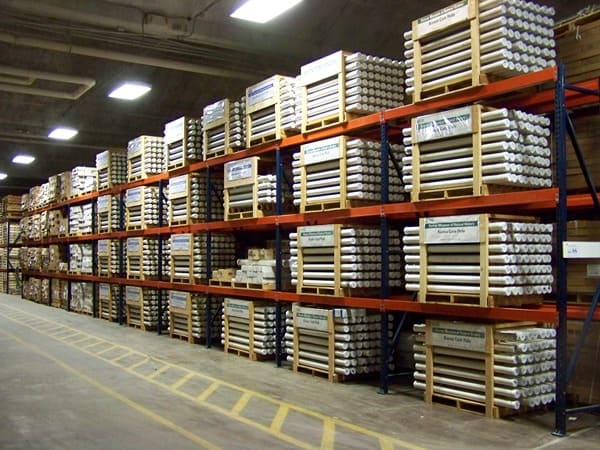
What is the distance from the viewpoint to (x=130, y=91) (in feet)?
57.9

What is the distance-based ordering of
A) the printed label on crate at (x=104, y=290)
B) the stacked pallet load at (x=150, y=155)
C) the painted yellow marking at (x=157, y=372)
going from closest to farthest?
1. the painted yellow marking at (x=157, y=372)
2. the stacked pallet load at (x=150, y=155)
3. the printed label on crate at (x=104, y=290)

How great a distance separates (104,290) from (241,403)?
12.1m

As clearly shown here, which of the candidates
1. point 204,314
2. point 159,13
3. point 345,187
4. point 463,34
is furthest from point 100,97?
point 463,34

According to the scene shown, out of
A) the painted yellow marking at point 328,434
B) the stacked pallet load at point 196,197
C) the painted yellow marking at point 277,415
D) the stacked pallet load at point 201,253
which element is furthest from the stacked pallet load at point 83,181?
the painted yellow marking at point 328,434

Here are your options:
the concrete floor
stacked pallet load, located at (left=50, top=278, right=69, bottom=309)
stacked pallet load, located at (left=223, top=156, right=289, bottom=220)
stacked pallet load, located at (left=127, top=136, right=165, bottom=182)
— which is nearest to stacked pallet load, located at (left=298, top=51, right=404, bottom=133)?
stacked pallet load, located at (left=223, top=156, right=289, bottom=220)

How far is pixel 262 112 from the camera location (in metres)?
11.3

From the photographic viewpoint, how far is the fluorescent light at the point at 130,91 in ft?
56.1

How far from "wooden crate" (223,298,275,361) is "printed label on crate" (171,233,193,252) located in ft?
6.77

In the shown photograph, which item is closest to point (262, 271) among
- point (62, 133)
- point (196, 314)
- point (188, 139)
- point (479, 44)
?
point (196, 314)

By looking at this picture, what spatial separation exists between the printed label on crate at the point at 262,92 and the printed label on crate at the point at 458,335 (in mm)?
5226

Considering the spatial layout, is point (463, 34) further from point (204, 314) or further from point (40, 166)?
point (40, 166)

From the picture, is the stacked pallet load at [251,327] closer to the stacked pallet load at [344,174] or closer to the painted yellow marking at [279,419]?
the stacked pallet load at [344,174]

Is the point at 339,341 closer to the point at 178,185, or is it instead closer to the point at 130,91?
the point at 178,185

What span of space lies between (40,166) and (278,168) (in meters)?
22.8
